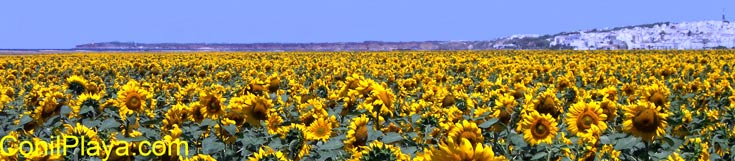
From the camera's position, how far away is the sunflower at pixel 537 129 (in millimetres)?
5520

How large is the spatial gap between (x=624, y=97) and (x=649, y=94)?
10.2 ft

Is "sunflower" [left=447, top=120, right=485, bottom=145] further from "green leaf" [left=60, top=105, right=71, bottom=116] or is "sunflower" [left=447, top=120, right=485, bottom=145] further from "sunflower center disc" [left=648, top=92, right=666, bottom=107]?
"green leaf" [left=60, top=105, right=71, bottom=116]

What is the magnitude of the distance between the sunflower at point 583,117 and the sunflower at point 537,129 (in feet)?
0.38

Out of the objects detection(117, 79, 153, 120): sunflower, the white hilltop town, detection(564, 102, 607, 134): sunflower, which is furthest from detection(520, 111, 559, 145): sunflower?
the white hilltop town

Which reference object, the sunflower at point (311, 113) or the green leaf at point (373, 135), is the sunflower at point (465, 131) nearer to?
the green leaf at point (373, 135)

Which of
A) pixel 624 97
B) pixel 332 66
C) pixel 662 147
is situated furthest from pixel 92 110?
pixel 332 66

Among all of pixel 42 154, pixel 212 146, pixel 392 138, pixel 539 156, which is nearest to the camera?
pixel 42 154

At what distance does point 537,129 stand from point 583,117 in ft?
0.99

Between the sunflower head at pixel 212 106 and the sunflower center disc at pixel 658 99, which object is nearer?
the sunflower head at pixel 212 106

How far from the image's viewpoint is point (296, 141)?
17.4 feet

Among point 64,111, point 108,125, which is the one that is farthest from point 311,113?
point 64,111

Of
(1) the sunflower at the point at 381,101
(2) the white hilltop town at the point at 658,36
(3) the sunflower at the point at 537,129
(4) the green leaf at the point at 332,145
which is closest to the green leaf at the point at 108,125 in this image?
(4) the green leaf at the point at 332,145

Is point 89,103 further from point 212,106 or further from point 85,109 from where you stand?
point 212,106

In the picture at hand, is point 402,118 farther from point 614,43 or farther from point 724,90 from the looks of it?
point 614,43
